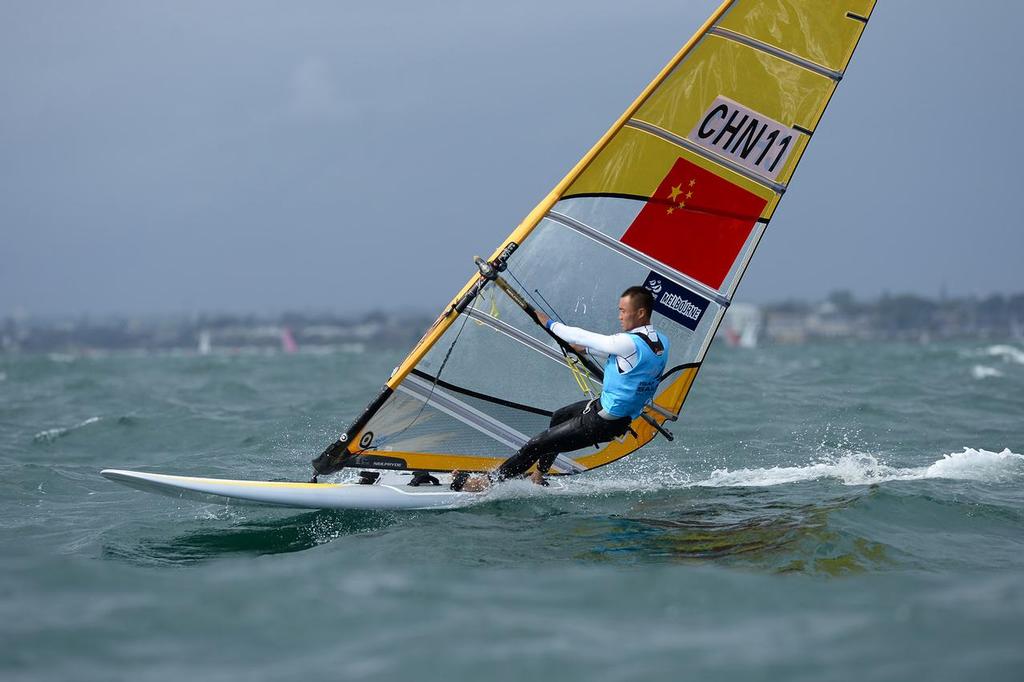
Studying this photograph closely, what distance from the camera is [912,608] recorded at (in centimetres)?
370

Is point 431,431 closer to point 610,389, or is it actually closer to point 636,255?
point 610,389

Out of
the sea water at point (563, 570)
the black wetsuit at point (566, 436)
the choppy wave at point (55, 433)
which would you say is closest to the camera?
the sea water at point (563, 570)

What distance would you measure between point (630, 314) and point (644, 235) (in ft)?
2.54

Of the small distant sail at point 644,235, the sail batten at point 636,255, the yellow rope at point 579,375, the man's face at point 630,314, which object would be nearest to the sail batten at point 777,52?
the small distant sail at point 644,235

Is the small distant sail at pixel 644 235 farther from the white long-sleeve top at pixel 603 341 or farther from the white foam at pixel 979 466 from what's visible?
the white foam at pixel 979 466

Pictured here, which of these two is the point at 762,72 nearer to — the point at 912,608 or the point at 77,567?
the point at 912,608

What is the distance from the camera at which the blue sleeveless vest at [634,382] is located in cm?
576

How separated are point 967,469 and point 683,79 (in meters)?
3.51

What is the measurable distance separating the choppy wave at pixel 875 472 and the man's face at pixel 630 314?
167 centimetres

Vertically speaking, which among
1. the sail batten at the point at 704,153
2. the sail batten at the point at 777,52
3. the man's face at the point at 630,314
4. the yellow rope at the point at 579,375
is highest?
the sail batten at the point at 777,52

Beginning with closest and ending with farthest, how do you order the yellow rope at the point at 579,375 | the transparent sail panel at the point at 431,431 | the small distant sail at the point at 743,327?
the transparent sail panel at the point at 431,431 < the yellow rope at the point at 579,375 < the small distant sail at the point at 743,327

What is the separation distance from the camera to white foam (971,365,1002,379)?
713 inches

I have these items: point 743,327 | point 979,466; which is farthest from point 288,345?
point 979,466

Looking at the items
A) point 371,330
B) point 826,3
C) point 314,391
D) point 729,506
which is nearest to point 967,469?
point 729,506
